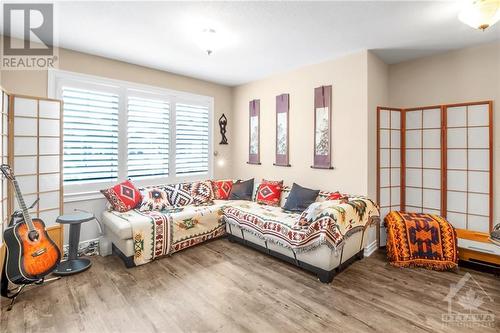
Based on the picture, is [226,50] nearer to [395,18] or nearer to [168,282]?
[395,18]

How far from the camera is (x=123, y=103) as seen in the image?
145 inches

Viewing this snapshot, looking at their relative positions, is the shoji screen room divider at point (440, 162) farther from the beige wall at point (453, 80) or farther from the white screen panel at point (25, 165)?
the white screen panel at point (25, 165)

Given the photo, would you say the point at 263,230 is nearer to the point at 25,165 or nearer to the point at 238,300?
the point at 238,300

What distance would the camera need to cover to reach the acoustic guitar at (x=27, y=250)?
214cm

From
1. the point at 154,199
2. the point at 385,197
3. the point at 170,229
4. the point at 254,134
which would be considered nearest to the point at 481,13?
the point at 385,197

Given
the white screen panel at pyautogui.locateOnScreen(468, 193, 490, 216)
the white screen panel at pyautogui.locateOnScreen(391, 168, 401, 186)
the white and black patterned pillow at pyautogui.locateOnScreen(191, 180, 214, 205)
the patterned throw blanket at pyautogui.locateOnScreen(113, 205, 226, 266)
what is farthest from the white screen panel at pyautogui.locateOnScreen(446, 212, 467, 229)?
the white and black patterned pillow at pyautogui.locateOnScreen(191, 180, 214, 205)

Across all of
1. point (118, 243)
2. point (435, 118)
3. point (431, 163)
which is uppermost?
point (435, 118)

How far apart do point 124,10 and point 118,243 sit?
2525mm

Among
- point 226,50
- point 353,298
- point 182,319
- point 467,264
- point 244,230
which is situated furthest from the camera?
point 244,230

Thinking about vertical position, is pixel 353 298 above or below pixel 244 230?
below

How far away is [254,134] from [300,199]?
5.58ft

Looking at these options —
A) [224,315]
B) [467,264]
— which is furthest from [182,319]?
[467,264]

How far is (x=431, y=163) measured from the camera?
3414mm

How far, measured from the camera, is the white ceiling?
2277mm
